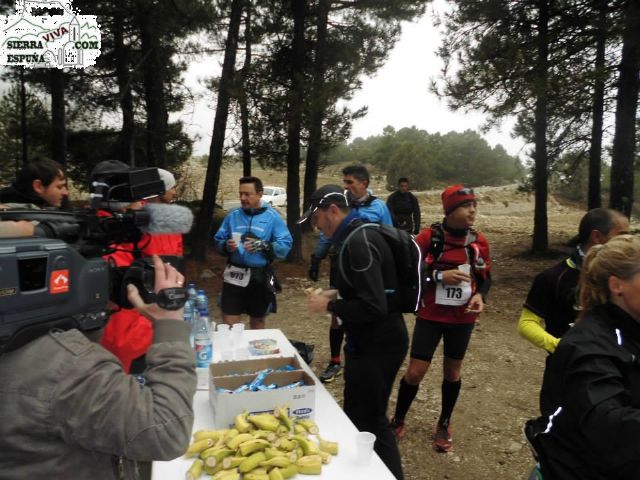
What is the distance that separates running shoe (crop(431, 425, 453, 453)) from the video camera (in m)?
2.80

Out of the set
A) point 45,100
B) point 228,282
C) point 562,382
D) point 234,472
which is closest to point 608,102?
point 228,282

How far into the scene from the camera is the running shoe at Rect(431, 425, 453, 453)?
326 cm

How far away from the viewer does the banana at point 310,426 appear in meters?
1.90

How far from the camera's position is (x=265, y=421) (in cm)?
182

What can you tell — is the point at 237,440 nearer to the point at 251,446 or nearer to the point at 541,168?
the point at 251,446

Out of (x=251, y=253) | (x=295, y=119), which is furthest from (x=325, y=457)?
(x=295, y=119)

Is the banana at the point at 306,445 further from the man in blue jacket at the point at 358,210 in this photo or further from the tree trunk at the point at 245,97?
the tree trunk at the point at 245,97

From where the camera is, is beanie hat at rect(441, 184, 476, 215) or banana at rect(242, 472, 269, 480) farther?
beanie hat at rect(441, 184, 476, 215)

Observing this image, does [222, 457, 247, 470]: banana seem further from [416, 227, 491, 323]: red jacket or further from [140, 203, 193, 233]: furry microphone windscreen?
[416, 227, 491, 323]: red jacket

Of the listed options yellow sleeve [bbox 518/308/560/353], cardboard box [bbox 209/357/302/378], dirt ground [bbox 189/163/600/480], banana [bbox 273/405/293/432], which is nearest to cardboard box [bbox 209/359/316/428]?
banana [bbox 273/405/293/432]

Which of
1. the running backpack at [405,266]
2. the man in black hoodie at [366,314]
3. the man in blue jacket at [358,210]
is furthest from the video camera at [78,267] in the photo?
the man in blue jacket at [358,210]

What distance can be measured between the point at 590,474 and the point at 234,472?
1251 millimetres

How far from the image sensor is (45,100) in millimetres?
9531

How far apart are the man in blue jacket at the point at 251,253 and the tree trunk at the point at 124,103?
615cm
